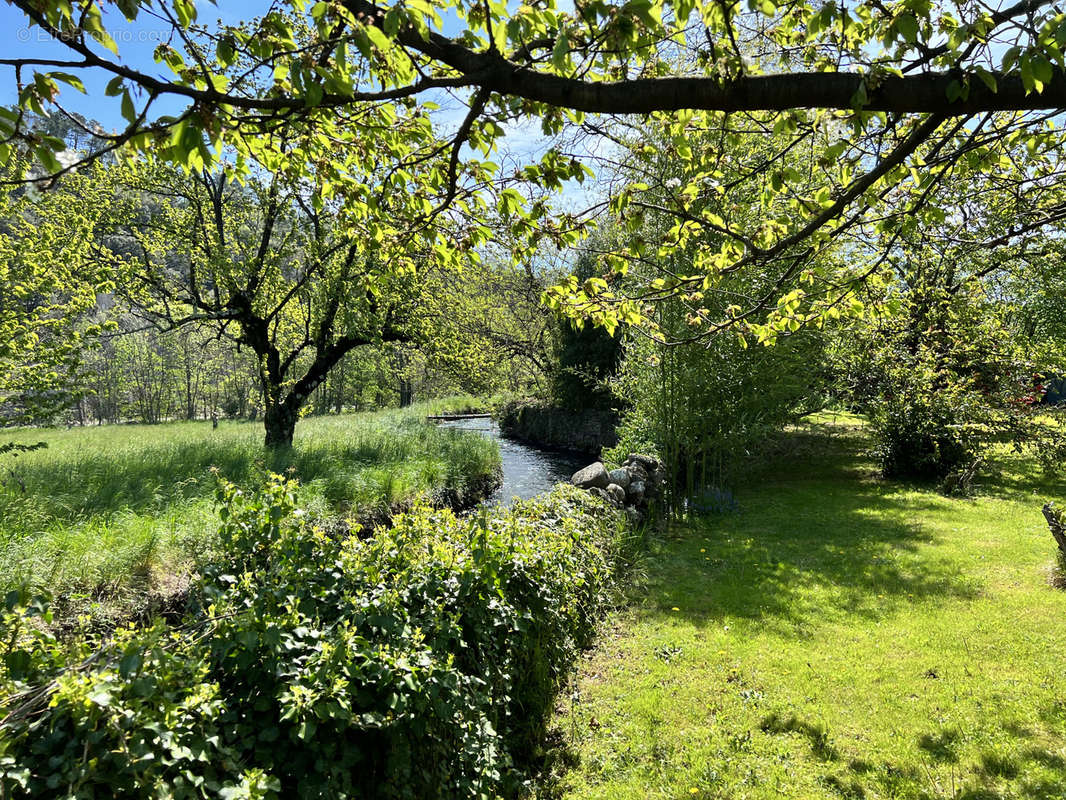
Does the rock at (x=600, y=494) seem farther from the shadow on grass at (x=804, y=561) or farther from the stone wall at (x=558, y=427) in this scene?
the stone wall at (x=558, y=427)

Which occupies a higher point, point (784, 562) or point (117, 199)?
point (117, 199)

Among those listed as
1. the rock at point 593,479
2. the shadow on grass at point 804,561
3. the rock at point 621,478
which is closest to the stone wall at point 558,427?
the shadow on grass at point 804,561

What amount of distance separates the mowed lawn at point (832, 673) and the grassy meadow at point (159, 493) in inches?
113

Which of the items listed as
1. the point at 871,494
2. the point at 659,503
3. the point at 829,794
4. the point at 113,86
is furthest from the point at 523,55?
the point at 871,494

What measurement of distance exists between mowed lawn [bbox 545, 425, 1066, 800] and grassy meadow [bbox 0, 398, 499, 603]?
286cm

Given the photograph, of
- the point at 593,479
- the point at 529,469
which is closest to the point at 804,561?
the point at 593,479

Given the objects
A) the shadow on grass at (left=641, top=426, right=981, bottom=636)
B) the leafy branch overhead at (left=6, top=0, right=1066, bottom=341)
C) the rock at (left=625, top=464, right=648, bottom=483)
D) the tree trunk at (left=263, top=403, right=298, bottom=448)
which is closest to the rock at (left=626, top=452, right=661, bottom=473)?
the rock at (left=625, top=464, right=648, bottom=483)

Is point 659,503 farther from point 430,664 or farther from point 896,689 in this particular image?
point 430,664

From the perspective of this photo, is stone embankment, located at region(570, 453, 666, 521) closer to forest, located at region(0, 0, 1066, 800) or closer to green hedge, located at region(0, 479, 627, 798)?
forest, located at region(0, 0, 1066, 800)

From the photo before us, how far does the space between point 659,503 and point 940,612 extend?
526 cm

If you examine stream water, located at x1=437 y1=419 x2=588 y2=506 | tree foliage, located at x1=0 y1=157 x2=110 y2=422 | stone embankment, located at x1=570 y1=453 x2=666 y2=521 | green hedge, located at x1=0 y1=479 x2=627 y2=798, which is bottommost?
stream water, located at x1=437 y1=419 x2=588 y2=506

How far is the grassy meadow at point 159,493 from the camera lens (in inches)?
222

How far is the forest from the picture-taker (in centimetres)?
224

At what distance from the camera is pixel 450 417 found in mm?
34156
